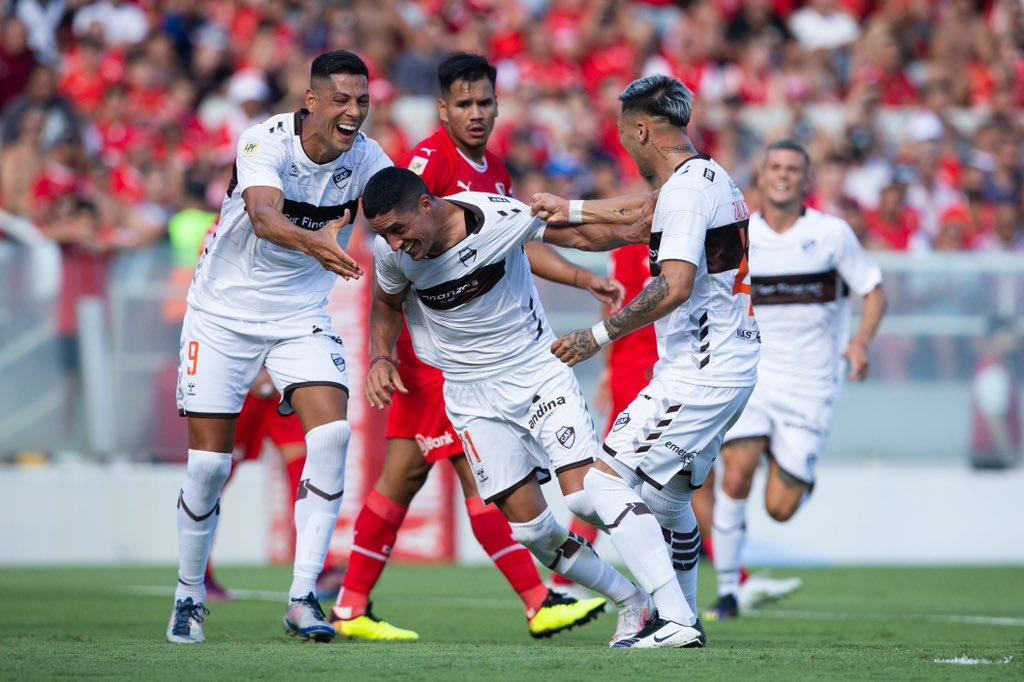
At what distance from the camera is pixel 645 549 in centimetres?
675

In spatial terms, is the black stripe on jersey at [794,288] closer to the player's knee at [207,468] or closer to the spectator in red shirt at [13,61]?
the player's knee at [207,468]

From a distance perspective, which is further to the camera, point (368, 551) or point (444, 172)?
point (368, 551)

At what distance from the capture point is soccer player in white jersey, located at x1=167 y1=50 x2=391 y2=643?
7430mm

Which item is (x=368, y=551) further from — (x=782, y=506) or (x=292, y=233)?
(x=782, y=506)

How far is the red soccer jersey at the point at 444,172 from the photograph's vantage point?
26.6 ft

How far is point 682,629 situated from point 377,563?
210 cm

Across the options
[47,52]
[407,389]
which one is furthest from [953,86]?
[407,389]

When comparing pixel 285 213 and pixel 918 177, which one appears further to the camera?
pixel 918 177

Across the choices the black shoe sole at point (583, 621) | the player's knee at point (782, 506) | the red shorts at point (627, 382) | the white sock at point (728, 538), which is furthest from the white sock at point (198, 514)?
the player's knee at point (782, 506)

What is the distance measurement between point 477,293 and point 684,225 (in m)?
1.11

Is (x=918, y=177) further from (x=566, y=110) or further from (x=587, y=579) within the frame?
(x=587, y=579)

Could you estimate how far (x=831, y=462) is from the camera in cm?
1427

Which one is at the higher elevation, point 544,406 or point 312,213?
point 312,213

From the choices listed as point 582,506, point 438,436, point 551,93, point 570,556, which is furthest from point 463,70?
point 551,93
